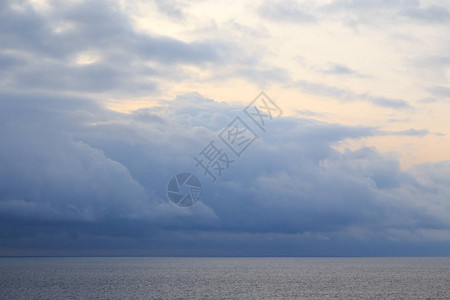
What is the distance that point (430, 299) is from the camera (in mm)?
136500

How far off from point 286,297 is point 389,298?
29.7m

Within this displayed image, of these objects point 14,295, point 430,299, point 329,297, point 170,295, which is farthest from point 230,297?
point 14,295

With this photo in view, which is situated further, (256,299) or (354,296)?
(354,296)

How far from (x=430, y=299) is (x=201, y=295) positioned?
6585cm

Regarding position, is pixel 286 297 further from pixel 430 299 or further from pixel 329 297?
pixel 430 299

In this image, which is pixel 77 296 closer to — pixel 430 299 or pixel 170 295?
pixel 170 295

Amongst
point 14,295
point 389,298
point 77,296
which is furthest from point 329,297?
point 14,295

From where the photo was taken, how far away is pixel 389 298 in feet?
458

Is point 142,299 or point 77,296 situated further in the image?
point 77,296

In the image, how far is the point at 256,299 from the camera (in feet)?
439

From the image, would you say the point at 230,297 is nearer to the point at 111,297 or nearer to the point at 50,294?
the point at 111,297

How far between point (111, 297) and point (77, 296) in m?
12.0

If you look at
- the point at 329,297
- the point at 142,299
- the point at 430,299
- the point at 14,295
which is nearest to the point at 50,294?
the point at 14,295

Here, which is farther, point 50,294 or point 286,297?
point 50,294
